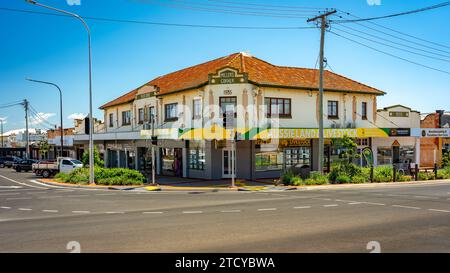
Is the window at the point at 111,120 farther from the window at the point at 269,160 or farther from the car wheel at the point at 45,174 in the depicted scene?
the window at the point at 269,160

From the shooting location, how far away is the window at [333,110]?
2820 cm

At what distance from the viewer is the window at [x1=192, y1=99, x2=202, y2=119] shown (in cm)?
2544

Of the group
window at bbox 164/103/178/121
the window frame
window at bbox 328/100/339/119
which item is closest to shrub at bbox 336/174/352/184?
the window frame

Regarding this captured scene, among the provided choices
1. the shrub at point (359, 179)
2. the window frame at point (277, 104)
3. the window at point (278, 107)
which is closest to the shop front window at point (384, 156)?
the shrub at point (359, 179)

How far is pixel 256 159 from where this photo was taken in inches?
996

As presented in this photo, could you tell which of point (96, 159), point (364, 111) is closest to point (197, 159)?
point (96, 159)

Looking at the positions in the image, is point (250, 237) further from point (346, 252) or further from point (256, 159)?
point (256, 159)

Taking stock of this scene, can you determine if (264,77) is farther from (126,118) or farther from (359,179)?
(126,118)

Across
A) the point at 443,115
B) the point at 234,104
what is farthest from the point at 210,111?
the point at 443,115

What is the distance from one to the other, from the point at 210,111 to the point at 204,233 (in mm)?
16044

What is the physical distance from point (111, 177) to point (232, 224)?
51.3ft

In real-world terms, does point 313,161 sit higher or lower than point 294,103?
lower

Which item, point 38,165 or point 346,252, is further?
point 38,165
